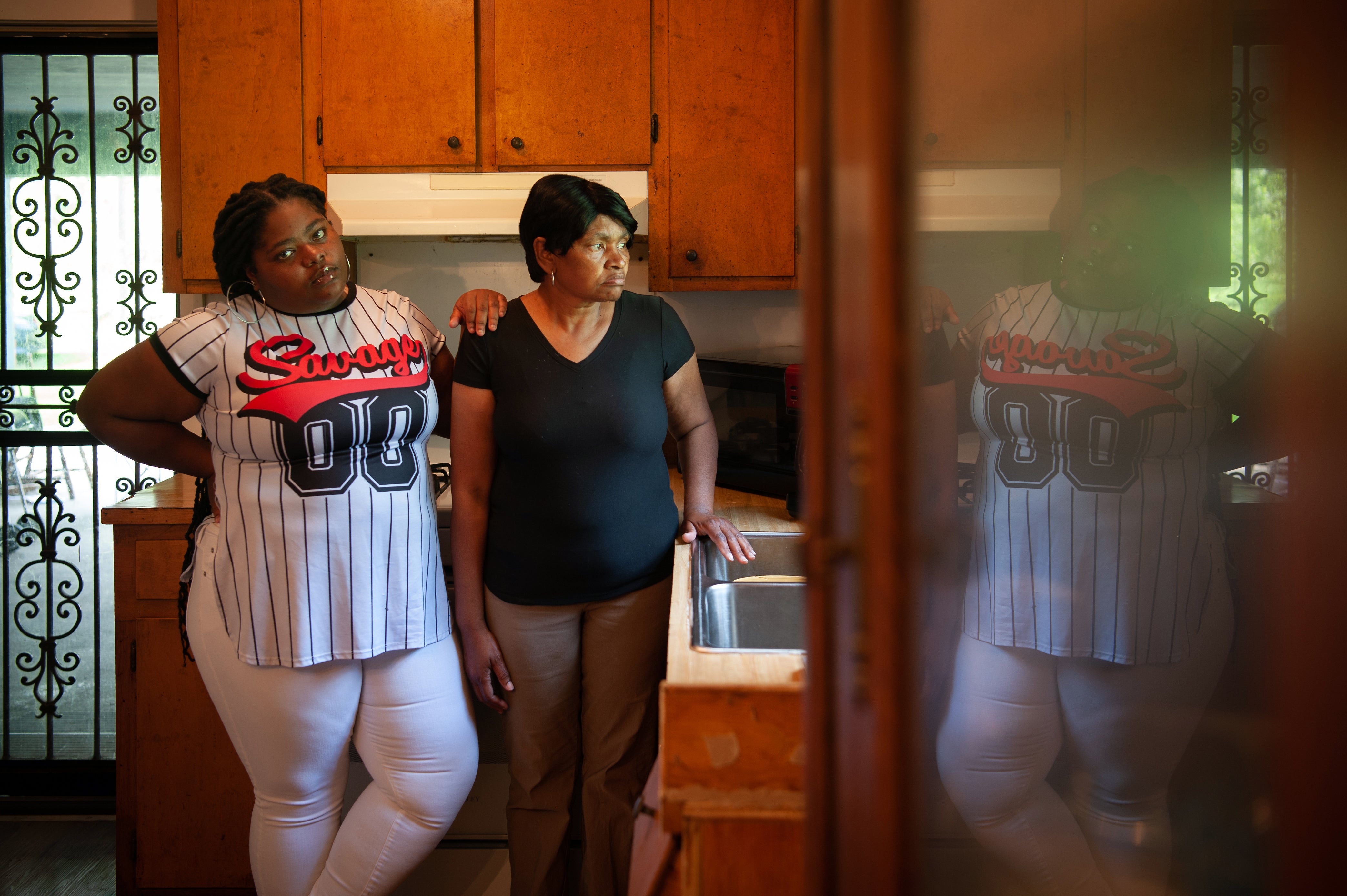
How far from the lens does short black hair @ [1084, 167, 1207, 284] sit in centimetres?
43

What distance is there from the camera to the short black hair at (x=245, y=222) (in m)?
1.27

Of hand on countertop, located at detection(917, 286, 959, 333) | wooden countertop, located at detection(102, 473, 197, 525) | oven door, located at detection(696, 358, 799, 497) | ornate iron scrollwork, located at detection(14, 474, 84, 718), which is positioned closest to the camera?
hand on countertop, located at detection(917, 286, 959, 333)

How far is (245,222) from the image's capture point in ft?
4.17

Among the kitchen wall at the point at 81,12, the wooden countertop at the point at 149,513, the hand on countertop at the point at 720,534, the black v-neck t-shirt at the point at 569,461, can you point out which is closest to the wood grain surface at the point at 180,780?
the wooden countertop at the point at 149,513

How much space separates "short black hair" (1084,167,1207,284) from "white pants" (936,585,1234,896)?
0.19 metres

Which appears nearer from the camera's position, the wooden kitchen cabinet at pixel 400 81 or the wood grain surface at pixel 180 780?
the wood grain surface at pixel 180 780

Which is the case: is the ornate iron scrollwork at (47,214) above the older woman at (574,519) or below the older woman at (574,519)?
above

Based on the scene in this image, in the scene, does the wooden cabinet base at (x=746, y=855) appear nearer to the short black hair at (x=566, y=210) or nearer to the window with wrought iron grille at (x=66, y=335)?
the short black hair at (x=566, y=210)

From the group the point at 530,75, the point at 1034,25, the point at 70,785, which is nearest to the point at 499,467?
the point at 530,75

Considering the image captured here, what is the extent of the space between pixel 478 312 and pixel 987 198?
113cm

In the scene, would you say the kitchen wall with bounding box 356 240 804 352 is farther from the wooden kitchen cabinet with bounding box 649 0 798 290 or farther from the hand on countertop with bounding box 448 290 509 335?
the hand on countertop with bounding box 448 290 509 335

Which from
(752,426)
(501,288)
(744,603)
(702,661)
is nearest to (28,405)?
(501,288)

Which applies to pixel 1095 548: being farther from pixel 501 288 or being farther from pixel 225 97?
pixel 225 97

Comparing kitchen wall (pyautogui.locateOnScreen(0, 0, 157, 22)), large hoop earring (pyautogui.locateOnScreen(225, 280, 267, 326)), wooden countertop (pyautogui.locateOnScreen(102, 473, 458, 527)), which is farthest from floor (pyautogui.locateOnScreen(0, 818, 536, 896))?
kitchen wall (pyautogui.locateOnScreen(0, 0, 157, 22))
